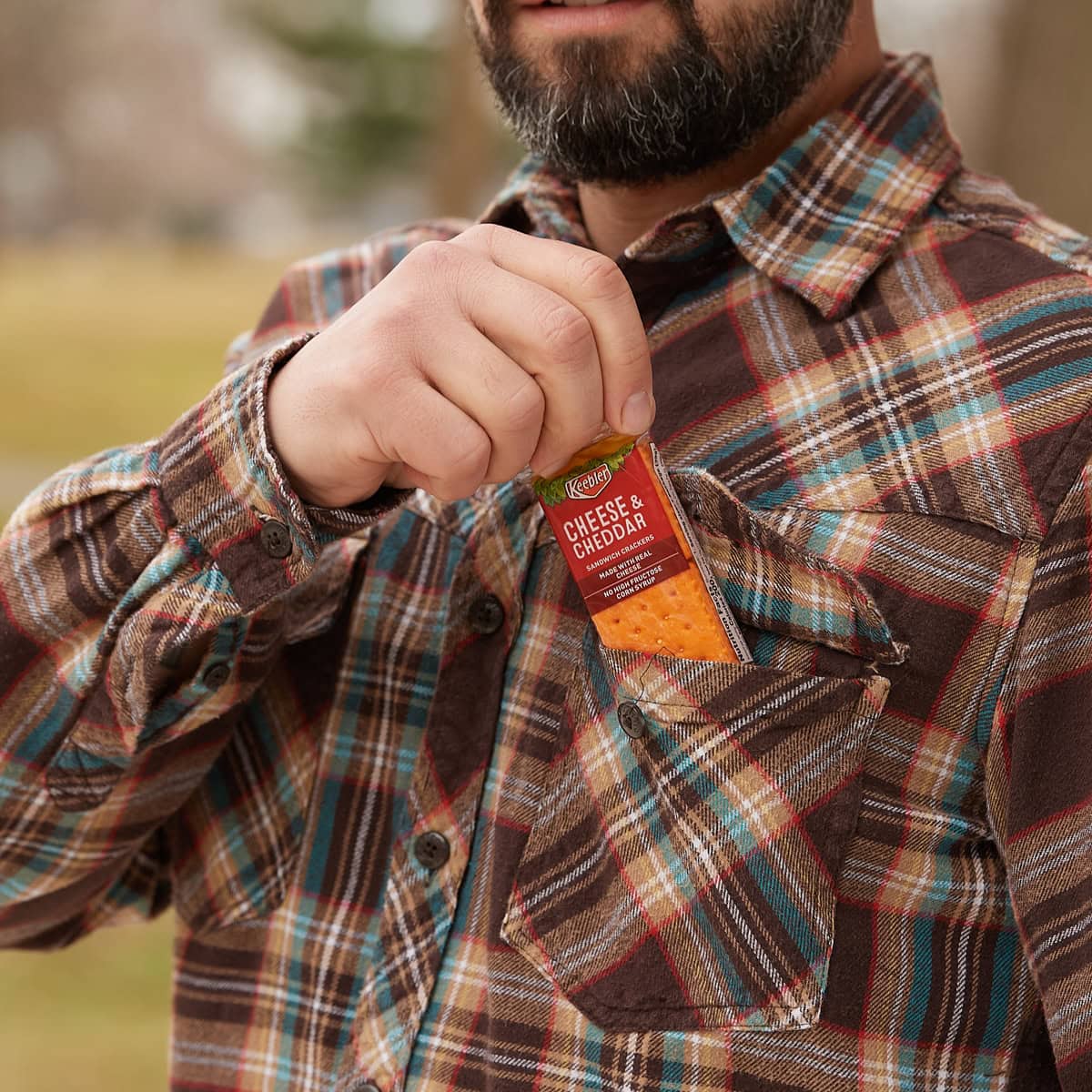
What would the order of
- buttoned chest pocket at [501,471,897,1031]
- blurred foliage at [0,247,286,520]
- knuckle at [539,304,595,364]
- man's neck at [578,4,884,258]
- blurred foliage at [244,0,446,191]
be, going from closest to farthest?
knuckle at [539,304,595,364] → buttoned chest pocket at [501,471,897,1031] → man's neck at [578,4,884,258] → blurred foliage at [0,247,286,520] → blurred foliage at [244,0,446,191]

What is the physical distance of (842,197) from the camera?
107 centimetres

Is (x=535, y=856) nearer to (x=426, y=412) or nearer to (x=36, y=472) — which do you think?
(x=426, y=412)

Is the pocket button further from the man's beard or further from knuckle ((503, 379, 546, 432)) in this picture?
the man's beard

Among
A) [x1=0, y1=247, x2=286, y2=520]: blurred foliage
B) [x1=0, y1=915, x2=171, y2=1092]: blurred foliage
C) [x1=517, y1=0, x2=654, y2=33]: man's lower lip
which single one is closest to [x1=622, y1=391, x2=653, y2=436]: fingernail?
[x1=517, y1=0, x2=654, y2=33]: man's lower lip

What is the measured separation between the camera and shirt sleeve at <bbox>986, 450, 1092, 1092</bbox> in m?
0.86

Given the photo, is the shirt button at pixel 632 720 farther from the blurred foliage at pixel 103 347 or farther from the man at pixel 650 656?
the blurred foliage at pixel 103 347

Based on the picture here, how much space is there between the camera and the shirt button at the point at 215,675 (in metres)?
1.01

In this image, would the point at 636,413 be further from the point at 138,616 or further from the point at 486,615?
the point at 138,616

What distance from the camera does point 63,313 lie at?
6906 mm

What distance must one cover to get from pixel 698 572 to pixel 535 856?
268 millimetres

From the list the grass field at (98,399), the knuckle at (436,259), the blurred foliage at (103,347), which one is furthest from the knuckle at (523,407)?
the blurred foliage at (103,347)

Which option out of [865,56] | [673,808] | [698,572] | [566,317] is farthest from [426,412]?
[865,56]

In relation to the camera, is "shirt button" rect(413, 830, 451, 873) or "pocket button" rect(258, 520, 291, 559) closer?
"pocket button" rect(258, 520, 291, 559)

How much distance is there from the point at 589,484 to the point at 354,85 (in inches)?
495
